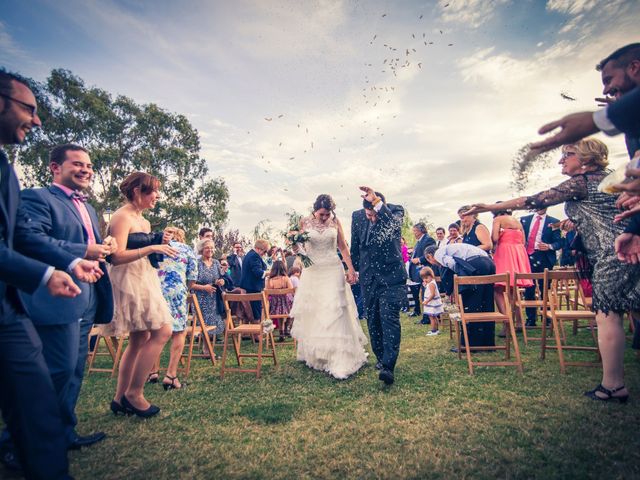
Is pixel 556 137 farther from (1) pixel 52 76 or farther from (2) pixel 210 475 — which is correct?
(1) pixel 52 76

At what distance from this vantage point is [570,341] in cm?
575

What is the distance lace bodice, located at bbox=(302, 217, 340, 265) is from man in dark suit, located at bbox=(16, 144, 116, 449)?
3.06 metres

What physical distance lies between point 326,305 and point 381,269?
1165 millimetres

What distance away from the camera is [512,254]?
680 centimetres

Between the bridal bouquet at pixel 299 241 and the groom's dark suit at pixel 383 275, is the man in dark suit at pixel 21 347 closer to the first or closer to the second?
the groom's dark suit at pixel 383 275

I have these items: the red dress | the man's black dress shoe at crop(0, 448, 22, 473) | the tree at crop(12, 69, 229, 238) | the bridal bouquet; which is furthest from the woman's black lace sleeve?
the tree at crop(12, 69, 229, 238)

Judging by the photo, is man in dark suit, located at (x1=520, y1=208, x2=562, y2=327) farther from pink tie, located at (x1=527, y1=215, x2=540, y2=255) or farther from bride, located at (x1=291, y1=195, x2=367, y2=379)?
bride, located at (x1=291, y1=195, x2=367, y2=379)

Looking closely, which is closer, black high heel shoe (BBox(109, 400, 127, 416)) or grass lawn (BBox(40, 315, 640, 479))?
grass lawn (BBox(40, 315, 640, 479))

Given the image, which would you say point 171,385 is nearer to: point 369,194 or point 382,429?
point 382,429

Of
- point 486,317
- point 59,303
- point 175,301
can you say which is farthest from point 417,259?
point 59,303

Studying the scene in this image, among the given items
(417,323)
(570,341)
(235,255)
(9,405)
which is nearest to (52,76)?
(235,255)

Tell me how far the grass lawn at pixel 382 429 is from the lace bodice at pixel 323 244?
5.89 ft

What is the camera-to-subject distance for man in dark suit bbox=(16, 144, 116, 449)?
2.32 meters

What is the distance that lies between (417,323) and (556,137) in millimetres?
A: 7449
